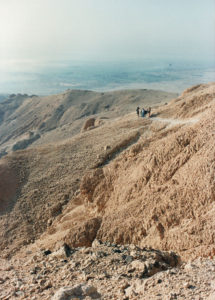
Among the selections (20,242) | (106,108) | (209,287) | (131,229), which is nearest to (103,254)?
(131,229)

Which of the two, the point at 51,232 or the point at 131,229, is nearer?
the point at 131,229

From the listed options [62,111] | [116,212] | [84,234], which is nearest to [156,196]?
[116,212]

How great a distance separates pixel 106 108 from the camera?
247ft

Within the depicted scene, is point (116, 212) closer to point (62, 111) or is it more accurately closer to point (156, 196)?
point (156, 196)

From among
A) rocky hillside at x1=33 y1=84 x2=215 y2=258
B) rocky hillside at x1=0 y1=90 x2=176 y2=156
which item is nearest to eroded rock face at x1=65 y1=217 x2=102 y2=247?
rocky hillside at x1=33 y1=84 x2=215 y2=258

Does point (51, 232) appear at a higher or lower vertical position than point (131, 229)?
lower

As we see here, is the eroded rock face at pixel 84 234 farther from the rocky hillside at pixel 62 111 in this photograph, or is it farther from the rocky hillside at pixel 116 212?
the rocky hillside at pixel 62 111

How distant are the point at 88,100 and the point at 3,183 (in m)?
64.7

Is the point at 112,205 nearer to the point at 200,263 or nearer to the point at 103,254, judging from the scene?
the point at 103,254

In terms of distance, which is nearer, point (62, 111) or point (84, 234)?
point (84, 234)

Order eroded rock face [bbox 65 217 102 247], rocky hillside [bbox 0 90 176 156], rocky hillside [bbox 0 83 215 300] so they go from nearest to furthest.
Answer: rocky hillside [bbox 0 83 215 300]
eroded rock face [bbox 65 217 102 247]
rocky hillside [bbox 0 90 176 156]

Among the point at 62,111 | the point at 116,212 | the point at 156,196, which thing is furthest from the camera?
the point at 62,111

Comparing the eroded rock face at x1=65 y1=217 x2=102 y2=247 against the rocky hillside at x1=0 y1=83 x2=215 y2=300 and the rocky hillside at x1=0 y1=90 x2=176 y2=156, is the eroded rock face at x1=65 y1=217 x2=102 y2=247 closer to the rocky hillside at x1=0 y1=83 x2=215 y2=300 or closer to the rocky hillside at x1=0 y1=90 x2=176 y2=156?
the rocky hillside at x1=0 y1=83 x2=215 y2=300

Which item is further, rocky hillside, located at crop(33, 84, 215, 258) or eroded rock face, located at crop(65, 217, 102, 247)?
eroded rock face, located at crop(65, 217, 102, 247)
